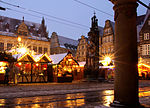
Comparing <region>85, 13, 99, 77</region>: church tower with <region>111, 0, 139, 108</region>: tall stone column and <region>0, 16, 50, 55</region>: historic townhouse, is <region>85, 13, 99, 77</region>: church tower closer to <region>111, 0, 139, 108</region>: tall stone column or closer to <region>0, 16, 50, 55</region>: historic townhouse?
<region>111, 0, 139, 108</region>: tall stone column

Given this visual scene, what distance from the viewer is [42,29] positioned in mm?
53875

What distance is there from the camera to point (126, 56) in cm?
515

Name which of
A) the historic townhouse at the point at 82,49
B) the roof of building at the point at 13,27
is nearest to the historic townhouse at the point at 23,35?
the roof of building at the point at 13,27

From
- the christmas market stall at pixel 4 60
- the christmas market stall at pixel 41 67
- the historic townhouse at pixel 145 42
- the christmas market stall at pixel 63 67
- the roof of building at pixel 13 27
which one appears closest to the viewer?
the christmas market stall at pixel 4 60

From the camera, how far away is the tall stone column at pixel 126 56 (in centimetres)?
504

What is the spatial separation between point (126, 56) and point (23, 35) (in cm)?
4644

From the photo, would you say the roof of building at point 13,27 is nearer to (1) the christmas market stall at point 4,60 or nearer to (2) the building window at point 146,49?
(2) the building window at point 146,49

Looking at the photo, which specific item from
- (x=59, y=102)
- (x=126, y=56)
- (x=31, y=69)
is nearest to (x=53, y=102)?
(x=59, y=102)

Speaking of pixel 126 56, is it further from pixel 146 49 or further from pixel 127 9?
pixel 146 49

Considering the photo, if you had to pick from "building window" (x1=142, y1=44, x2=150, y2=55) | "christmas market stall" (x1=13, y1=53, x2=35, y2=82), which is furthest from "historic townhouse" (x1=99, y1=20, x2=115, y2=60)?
"christmas market stall" (x1=13, y1=53, x2=35, y2=82)

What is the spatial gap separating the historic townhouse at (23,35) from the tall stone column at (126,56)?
39.8 m

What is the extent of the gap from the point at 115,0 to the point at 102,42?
40.8 m

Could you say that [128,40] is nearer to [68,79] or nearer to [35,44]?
[68,79]

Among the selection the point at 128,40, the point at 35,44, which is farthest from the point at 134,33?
the point at 35,44
